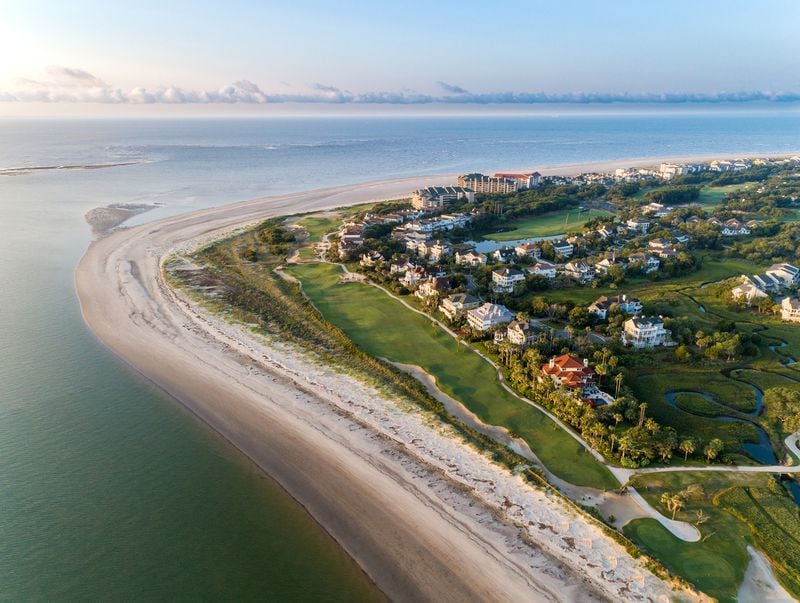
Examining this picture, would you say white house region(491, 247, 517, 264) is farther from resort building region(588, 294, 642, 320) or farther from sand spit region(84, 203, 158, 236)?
sand spit region(84, 203, 158, 236)

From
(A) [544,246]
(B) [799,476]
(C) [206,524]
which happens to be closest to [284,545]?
(C) [206,524]

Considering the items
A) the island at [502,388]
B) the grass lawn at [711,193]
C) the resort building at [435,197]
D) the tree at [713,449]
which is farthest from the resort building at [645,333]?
the grass lawn at [711,193]

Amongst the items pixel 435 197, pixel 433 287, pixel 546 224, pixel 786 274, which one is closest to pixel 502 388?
pixel 433 287

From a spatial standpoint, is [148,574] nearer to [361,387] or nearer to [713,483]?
[361,387]

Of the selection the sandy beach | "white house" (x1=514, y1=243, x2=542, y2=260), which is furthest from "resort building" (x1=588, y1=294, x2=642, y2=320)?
the sandy beach

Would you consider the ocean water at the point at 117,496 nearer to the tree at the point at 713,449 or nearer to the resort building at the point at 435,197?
the tree at the point at 713,449

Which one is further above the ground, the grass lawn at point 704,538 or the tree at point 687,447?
the tree at point 687,447

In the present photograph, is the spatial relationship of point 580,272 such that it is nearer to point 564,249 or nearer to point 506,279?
point 506,279
